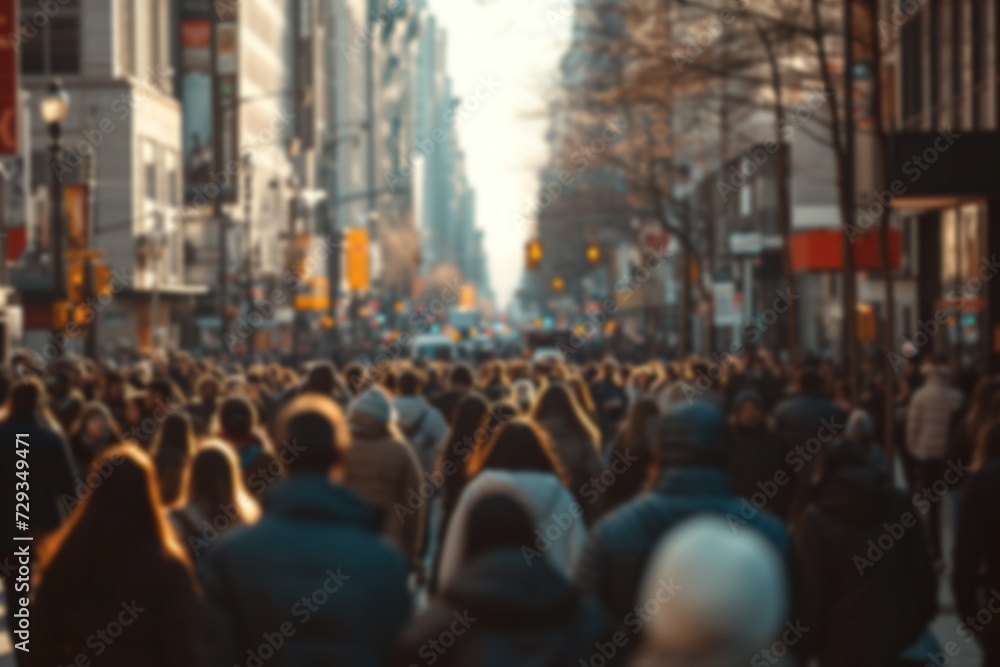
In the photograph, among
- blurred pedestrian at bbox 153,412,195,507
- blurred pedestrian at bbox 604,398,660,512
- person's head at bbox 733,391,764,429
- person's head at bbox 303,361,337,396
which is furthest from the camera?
person's head at bbox 303,361,337,396

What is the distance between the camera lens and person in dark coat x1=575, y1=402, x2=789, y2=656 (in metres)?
7.21

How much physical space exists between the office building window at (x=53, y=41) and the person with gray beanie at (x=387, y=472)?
7221 centimetres

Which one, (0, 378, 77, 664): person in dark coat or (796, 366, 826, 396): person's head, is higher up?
(796, 366, 826, 396): person's head

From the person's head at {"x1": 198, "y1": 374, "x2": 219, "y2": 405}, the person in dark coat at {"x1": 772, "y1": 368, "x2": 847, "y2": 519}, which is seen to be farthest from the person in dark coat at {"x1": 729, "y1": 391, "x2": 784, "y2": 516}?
the person's head at {"x1": 198, "y1": 374, "x2": 219, "y2": 405}

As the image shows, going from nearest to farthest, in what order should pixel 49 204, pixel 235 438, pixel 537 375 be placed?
pixel 235 438
pixel 537 375
pixel 49 204

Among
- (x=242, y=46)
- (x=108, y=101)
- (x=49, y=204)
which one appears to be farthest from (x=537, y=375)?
(x=242, y=46)

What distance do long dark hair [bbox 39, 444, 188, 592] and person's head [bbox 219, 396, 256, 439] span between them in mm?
5891

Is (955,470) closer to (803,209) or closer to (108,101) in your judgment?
(803,209)

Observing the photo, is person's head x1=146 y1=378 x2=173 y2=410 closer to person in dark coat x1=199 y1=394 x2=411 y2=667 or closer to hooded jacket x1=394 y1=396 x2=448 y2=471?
hooded jacket x1=394 y1=396 x2=448 y2=471

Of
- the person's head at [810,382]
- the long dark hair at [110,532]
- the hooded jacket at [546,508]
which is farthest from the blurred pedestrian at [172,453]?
the person's head at [810,382]

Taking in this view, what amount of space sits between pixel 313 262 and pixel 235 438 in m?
118

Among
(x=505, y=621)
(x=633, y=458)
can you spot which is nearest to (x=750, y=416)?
(x=633, y=458)

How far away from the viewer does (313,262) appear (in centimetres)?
13125

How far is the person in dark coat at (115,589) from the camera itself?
7676 millimetres
